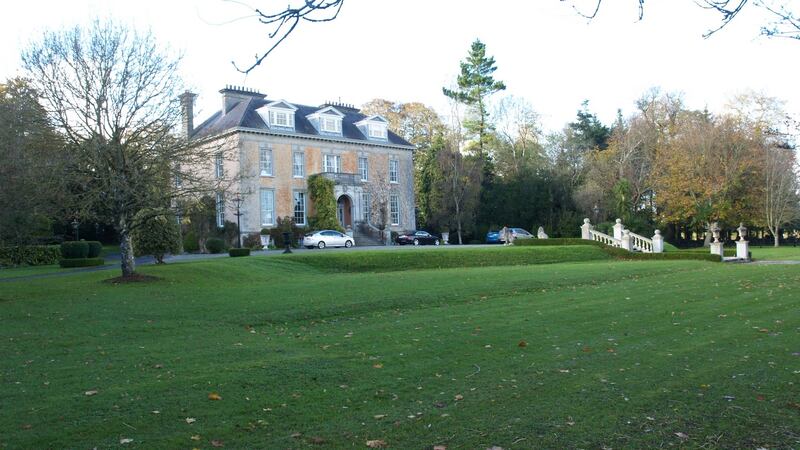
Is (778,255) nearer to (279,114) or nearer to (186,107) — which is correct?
(186,107)

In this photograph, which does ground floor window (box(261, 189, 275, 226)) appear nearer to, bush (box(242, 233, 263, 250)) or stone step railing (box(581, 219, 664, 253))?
bush (box(242, 233, 263, 250))

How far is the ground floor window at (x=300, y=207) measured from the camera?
44344 millimetres

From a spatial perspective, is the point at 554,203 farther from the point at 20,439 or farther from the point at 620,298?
the point at 20,439

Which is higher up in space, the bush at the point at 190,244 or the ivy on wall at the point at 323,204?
the ivy on wall at the point at 323,204

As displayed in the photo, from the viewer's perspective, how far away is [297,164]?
44.6m

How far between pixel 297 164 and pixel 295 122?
328 centimetres

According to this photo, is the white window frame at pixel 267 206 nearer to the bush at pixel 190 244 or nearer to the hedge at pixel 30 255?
the bush at pixel 190 244

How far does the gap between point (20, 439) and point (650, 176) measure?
50700 millimetres

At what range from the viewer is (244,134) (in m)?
41.0

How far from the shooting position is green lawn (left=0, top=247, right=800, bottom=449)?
4.90 m

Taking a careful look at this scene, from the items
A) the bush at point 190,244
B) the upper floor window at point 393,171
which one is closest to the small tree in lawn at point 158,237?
the bush at point 190,244

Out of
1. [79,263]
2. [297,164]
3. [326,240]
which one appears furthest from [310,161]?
[79,263]

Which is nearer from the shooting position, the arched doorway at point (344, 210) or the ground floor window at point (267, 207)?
the ground floor window at point (267, 207)

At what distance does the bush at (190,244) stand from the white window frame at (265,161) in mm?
7583
